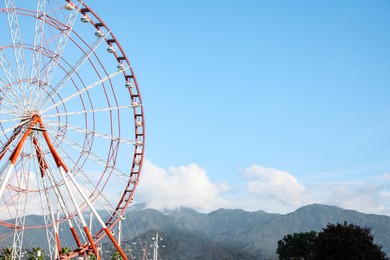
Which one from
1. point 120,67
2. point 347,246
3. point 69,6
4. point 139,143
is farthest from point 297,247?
point 69,6

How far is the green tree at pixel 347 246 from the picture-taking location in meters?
67.0

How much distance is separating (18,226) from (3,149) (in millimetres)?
9094

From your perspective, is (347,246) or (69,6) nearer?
(69,6)

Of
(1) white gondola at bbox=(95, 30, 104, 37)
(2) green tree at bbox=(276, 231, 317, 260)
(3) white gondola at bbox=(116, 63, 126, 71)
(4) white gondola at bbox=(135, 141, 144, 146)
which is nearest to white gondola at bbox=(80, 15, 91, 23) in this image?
(1) white gondola at bbox=(95, 30, 104, 37)

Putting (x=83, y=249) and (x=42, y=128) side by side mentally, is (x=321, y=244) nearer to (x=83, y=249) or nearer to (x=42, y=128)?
(x=83, y=249)

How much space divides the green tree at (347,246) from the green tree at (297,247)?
26385mm

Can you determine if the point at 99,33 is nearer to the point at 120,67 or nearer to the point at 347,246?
the point at 120,67

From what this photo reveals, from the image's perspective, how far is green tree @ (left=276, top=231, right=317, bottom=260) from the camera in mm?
98312

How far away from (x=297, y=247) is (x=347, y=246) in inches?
1299

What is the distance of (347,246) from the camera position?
6750 cm

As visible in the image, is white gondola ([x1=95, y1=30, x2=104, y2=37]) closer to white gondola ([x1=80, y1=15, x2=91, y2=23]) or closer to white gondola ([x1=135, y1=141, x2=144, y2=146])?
white gondola ([x1=80, y1=15, x2=91, y2=23])

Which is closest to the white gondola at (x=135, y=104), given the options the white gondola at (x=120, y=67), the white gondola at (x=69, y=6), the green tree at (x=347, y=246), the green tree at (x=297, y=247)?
the white gondola at (x=120, y=67)

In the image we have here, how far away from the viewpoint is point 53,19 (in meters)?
41.5

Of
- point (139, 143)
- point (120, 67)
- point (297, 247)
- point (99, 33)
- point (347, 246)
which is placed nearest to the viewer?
point (99, 33)
